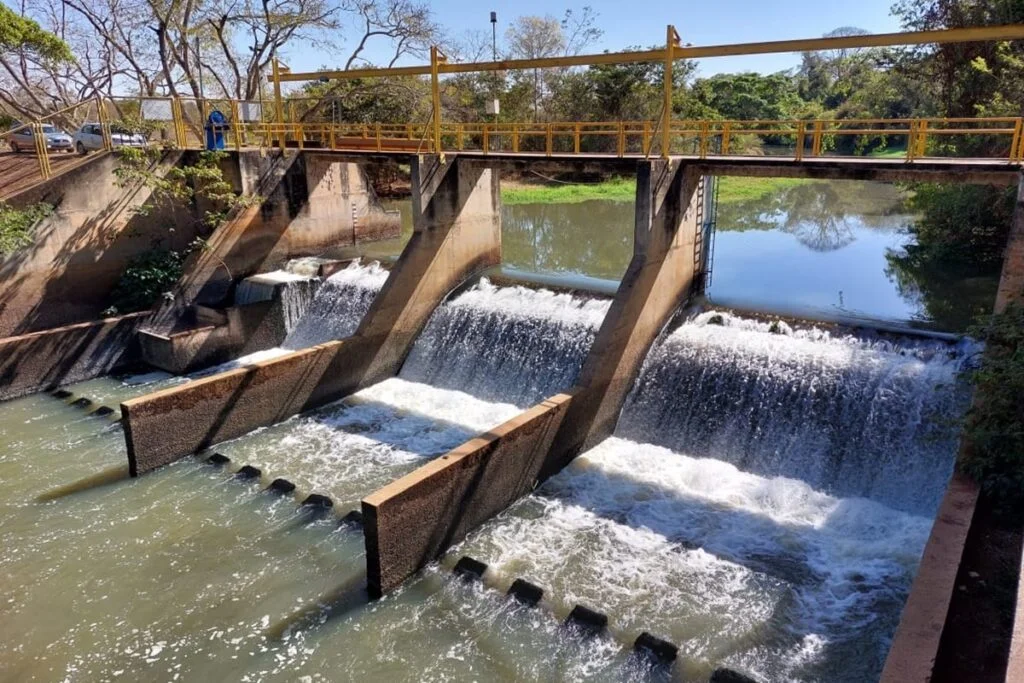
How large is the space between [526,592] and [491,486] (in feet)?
5.31

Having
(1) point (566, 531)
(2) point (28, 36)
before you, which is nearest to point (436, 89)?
(1) point (566, 531)

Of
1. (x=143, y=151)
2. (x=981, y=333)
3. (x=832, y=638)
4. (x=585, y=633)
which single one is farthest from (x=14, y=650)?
(x=143, y=151)

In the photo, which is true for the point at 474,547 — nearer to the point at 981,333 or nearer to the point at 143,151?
the point at 981,333

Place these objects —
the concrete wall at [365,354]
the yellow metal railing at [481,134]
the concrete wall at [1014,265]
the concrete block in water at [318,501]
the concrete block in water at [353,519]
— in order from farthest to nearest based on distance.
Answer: the yellow metal railing at [481,134] → the concrete wall at [365,354] → the concrete block in water at [318,501] → the concrete block in water at [353,519] → the concrete wall at [1014,265]

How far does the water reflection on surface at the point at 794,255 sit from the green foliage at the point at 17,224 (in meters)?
7.18

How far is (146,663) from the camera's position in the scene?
20.4 feet

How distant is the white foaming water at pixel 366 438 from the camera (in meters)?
9.41

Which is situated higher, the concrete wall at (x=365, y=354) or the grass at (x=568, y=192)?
the grass at (x=568, y=192)

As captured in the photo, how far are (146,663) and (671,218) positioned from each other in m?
9.17

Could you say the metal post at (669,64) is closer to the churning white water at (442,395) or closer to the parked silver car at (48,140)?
the churning white water at (442,395)

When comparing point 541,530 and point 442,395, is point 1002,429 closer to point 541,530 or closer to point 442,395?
point 541,530

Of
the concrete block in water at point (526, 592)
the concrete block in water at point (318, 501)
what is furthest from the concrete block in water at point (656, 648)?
the concrete block in water at point (318, 501)

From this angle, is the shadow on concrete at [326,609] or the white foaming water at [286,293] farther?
the white foaming water at [286,293]

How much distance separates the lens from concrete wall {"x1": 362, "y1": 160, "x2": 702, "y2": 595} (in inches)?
279
